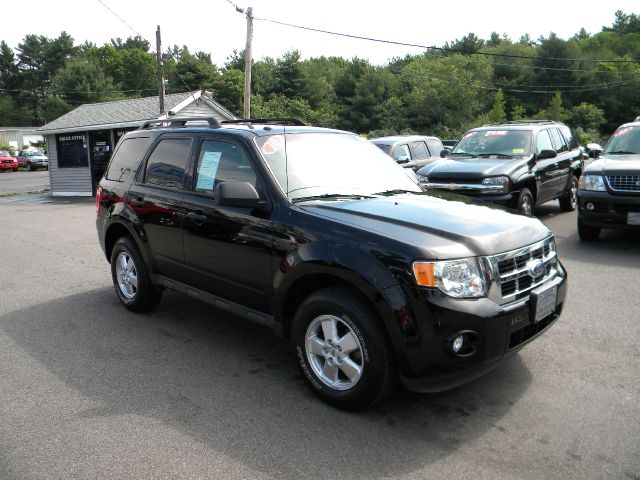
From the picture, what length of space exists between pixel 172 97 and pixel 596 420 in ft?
77.1

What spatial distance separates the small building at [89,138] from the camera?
2144 centimetres

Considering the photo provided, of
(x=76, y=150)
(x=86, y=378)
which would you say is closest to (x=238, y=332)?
(x=86, y=378)

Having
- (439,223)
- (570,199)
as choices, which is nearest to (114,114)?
(570,199)

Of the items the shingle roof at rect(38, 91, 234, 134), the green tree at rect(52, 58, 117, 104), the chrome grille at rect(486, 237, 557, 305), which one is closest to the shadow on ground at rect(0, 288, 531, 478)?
the chrome grille at rect(486, 237, 557, 305)

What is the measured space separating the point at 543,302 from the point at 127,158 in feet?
14.0

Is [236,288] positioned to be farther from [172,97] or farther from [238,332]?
[172,97]

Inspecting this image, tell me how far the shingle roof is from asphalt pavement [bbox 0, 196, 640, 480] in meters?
17.0

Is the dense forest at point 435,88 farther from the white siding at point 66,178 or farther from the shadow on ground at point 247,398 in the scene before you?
the shadow on ground at point 247,398

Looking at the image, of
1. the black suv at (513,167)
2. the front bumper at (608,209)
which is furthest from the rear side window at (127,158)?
the front bumper at (608,209)

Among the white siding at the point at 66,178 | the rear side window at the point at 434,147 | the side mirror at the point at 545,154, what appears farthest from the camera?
the white siding at the point at 66,178

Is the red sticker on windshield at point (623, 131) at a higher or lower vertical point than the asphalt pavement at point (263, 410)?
higher

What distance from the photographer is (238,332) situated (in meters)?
5.00

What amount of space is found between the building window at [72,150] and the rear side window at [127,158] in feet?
58.2

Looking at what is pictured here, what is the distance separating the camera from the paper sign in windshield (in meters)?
4.47
